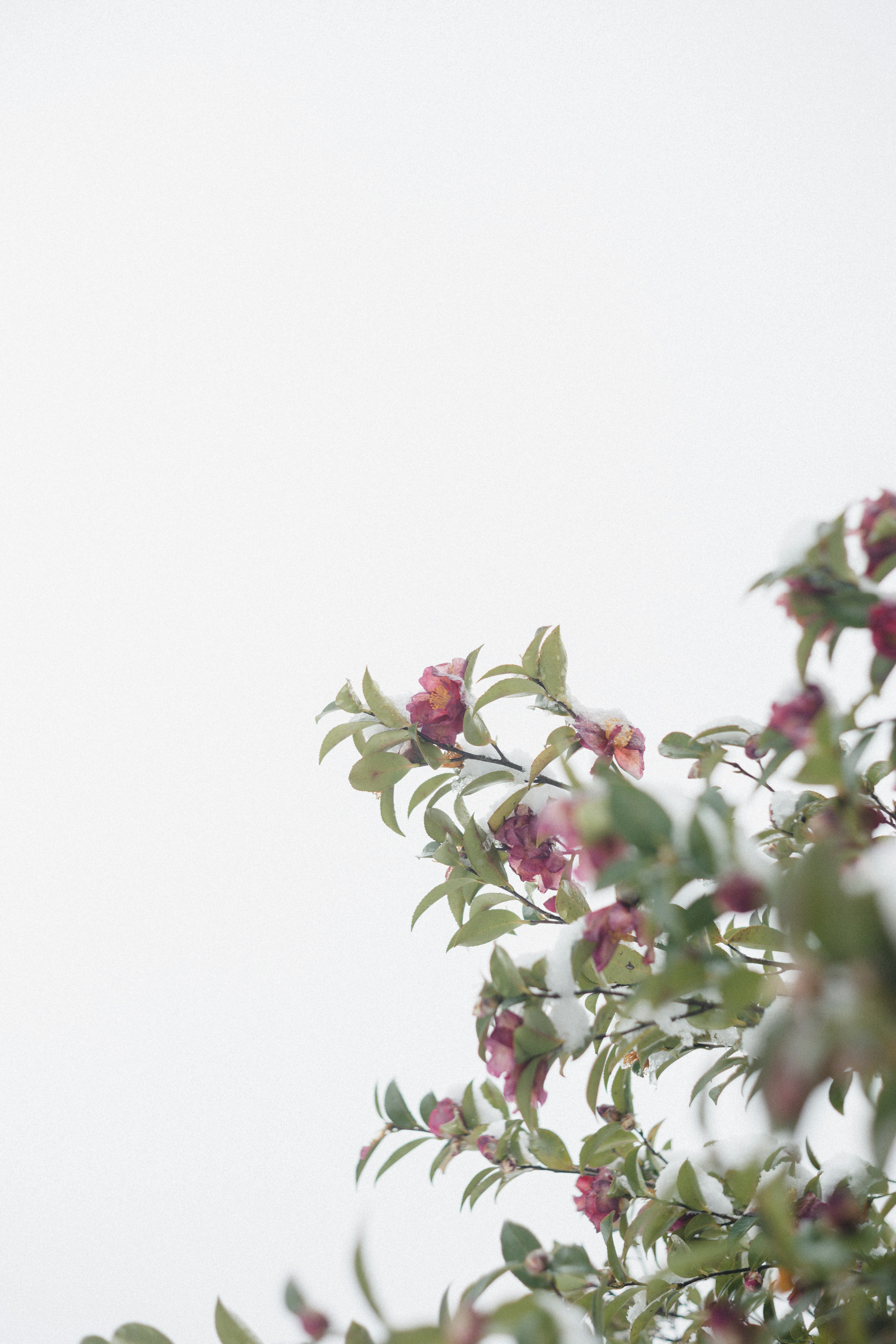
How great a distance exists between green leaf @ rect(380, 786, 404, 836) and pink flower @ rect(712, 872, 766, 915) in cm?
42

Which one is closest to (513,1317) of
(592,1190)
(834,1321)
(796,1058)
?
(796,1058)

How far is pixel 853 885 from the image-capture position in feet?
1.00

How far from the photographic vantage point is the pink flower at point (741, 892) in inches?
14.6

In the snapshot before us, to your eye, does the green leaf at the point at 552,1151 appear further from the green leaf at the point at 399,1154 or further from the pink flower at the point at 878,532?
the pink flower at the point at 878,532

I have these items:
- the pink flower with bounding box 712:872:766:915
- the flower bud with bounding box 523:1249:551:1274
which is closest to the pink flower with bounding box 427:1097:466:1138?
the flower bud with bounding box 523:1249:551:1274

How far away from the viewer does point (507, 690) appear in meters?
0.73

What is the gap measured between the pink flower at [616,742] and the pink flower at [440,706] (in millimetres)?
97

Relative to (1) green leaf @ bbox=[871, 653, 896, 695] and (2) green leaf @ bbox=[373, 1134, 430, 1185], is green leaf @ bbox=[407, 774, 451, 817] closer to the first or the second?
(2) green leaf @ bbox=[373, 1134, 430, 1185]

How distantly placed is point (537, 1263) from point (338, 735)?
399mm

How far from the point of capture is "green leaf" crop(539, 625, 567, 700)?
0.73m

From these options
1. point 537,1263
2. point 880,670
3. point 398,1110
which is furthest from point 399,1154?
point 880,670

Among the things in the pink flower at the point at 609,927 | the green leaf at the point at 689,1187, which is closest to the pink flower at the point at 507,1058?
the pink flower at the point at 609,927

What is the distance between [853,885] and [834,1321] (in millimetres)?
381

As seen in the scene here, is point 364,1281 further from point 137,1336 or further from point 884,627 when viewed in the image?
point 884,627
